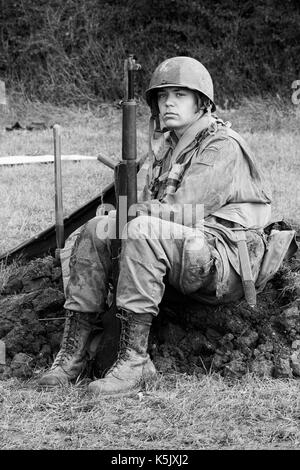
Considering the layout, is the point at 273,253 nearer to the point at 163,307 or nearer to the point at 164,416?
the point at 163,307

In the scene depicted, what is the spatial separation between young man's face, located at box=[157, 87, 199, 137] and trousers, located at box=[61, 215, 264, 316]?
0.67 meters

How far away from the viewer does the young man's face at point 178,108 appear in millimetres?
5660

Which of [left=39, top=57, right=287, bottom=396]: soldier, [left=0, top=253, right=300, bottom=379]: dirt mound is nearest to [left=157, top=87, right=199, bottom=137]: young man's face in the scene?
[left=39, top=57, right=287, bottom=396]: soldier

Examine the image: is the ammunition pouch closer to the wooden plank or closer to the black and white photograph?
the black and white photograph

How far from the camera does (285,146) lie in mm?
11570

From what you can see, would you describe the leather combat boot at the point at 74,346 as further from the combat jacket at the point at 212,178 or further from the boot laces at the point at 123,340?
the combat jacket at the point at 212,178

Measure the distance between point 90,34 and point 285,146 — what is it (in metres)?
6.61

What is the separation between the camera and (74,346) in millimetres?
5477

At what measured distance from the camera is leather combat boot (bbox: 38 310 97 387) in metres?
5.41

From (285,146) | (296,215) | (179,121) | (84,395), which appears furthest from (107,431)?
(285,146)

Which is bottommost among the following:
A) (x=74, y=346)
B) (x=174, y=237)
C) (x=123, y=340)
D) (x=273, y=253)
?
(x=74, y=346)

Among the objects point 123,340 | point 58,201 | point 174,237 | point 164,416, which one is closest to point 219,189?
point 174,237

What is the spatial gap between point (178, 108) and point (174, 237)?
0.86 m

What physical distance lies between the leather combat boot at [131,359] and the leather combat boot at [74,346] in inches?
10.5
